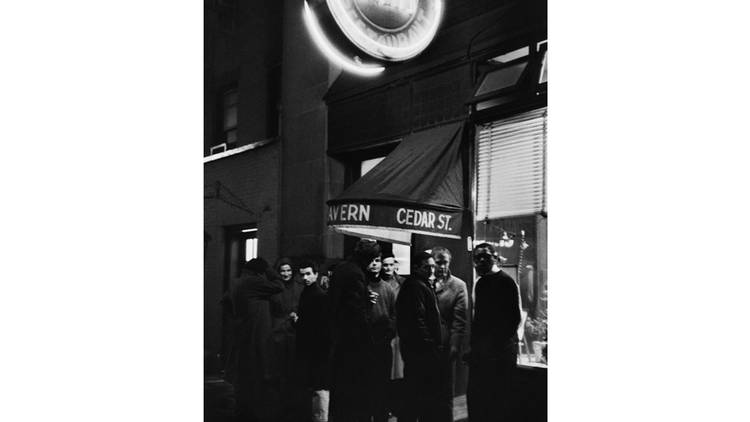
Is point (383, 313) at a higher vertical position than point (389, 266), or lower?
lower

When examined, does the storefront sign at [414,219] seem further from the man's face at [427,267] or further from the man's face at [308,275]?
the man's face at [308,275]

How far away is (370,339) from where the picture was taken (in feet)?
11.8

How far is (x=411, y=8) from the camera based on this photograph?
3.54 meters

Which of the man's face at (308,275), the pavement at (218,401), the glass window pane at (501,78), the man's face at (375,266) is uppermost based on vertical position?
the glass window pane at (501,78)

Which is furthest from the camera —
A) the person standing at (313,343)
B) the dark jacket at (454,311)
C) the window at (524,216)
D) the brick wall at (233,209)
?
the brick wall at (233,209)

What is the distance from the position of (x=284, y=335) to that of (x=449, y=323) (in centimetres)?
106

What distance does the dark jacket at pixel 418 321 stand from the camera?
11.3 ft

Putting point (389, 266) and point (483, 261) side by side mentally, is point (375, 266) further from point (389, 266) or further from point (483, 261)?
point (483, 261)

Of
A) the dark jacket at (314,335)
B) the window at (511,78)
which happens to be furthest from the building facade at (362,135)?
the dark jacket at (314,335)

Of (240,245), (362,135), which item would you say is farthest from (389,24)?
(240,245)

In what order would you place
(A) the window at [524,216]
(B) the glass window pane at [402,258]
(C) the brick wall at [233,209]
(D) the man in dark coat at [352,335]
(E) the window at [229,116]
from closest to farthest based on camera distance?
(A) the window at [524,216] → (B) the glass window pane at [402,258] → (D) the man in dark coat at [352,335] → (C) the brick wall at [233,209] → (E) the window at [229,116]

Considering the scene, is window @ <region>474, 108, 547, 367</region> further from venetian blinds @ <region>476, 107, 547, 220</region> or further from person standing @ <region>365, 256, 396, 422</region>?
person standing @ <region>365, 256, 396, 422</region>
